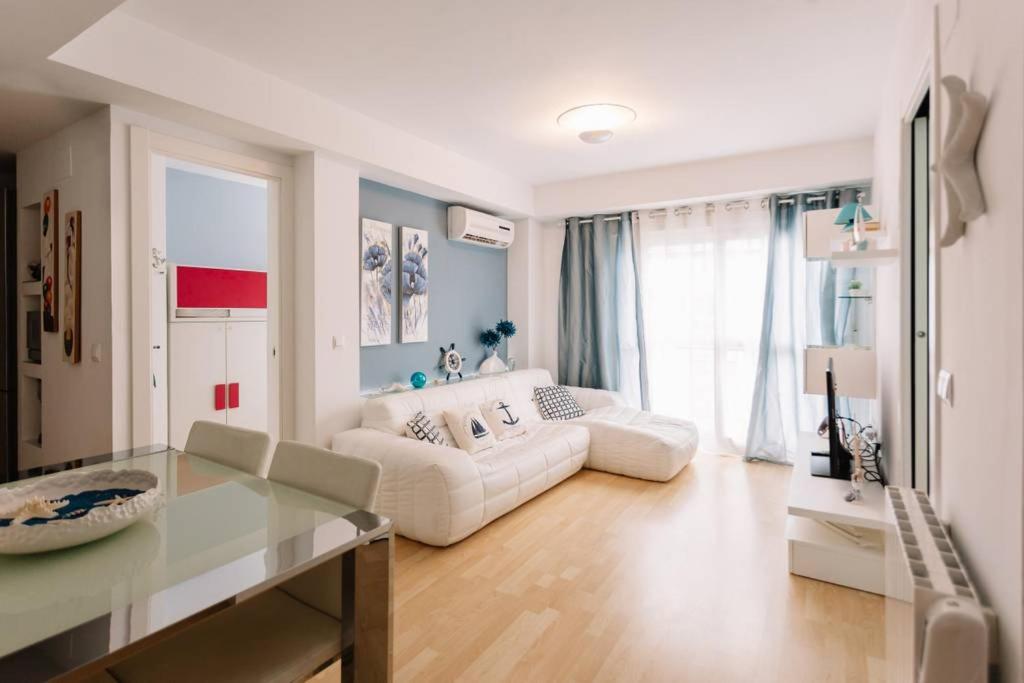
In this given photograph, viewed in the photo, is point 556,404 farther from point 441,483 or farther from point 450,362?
point 441,483

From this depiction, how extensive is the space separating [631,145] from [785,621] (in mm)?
3328

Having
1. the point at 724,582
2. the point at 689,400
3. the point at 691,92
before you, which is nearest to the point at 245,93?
the point at 691,92

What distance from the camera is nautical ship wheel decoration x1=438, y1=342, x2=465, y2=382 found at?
4.71m

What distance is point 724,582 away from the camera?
8.48 ft

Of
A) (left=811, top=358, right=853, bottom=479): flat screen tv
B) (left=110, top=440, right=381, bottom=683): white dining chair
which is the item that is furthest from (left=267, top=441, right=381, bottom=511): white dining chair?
(left=811, top=358, right=853, bottom=479): flat screen tv

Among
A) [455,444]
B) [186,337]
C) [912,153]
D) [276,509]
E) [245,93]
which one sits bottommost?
[455,444]

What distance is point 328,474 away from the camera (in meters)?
1.58

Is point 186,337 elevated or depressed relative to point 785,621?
elevated

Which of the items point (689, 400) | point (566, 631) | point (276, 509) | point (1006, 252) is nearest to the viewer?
point (1006, 252)

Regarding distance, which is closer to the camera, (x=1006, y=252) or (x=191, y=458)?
Result: (x=1006, y=252)

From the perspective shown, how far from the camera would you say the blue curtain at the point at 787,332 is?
4359 mm

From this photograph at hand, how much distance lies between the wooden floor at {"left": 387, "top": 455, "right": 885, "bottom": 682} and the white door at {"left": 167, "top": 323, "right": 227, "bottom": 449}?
2.30 meters

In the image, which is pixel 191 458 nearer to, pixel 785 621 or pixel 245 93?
pixel 245 93

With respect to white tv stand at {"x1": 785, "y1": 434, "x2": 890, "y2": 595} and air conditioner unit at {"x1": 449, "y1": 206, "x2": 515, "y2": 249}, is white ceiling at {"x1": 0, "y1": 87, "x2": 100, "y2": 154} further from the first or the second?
white tv stand at {"x1": 785, "y1": 434, "x2": 890, "y2": 595}
